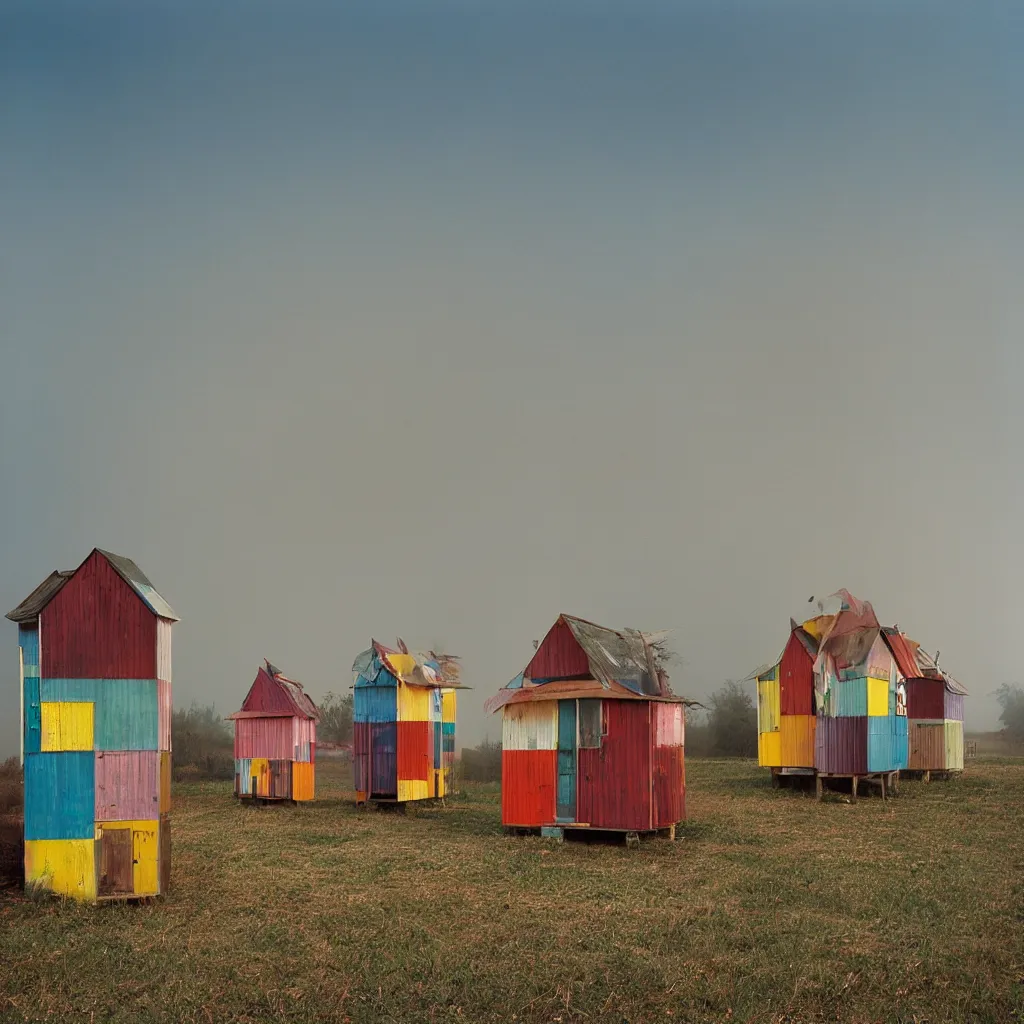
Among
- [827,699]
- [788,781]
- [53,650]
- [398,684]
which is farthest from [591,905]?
[788,781]

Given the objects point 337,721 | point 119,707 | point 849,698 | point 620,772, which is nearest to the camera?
A: point 119,707

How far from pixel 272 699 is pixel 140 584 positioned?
21360 mm

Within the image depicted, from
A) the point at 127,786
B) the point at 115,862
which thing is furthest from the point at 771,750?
the point at 115,862

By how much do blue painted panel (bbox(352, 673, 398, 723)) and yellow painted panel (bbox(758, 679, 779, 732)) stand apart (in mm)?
15142

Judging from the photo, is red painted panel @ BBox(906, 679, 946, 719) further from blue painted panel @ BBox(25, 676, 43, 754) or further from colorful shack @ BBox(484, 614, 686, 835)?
blue painted panel @ BBox(25, 676, 43, 754)

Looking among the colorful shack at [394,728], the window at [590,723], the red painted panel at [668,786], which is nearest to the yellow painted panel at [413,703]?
the colorful shack at [394,728]

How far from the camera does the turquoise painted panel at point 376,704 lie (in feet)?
127

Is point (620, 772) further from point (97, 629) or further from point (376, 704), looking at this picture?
point (376, 704)

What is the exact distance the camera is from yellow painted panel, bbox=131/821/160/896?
20688 mm

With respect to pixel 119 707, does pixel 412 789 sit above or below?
below

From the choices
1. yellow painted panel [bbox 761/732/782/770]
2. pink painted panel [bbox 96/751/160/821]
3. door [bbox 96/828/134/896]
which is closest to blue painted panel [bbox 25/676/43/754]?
pink painted panel [bbox 96/751/160/821]

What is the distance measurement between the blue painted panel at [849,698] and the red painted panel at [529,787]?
15.7 m

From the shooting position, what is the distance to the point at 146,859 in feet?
68.2

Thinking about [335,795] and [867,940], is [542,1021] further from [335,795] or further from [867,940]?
[335,795]
